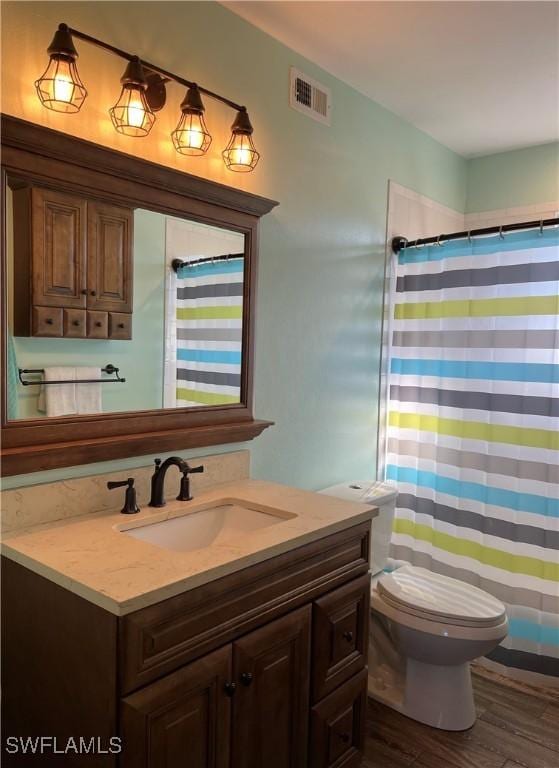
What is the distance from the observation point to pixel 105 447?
5.34ft

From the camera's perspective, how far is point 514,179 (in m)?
3.34

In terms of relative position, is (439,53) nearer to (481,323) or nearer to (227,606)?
(481,323)

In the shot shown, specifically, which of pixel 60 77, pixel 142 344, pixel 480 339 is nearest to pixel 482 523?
pixel 480 339

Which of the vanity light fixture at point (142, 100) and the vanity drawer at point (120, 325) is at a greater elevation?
the vanity light fixture at point (142, 100)

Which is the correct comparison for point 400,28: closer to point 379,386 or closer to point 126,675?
point 379,386

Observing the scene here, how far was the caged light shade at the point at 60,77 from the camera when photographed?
4.64 feet

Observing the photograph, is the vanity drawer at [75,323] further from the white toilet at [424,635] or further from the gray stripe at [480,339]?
the gray stripe at [480,339]

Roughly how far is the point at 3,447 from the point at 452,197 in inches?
114

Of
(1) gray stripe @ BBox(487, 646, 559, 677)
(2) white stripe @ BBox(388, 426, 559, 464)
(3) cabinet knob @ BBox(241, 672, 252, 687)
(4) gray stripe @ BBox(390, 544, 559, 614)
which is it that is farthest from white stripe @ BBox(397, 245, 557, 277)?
(3) cabinet knob @ BBox(241, 672, 252, 687)

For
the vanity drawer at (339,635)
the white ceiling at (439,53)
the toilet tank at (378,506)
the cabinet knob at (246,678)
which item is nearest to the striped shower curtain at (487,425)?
the toilet tank at (378,506)

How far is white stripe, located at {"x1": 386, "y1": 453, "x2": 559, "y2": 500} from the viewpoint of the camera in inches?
98.3

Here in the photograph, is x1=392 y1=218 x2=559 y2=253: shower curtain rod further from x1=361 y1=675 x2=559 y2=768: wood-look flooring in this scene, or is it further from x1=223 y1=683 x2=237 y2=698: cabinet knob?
x1=223 y1=683 x2=237 y2=698: cabinet knob

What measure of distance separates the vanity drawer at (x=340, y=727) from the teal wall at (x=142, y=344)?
1.04m

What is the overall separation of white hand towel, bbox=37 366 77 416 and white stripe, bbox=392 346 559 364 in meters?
1.81
